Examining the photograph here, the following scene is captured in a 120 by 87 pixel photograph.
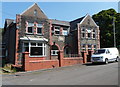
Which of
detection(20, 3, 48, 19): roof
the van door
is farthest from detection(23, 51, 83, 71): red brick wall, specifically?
detection(20, 3, 48, 19): roof

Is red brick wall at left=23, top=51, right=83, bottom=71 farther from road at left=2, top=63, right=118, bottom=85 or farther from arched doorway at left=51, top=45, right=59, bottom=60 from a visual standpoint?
arched doorway at left=51, top=45, right=59, bottom=60

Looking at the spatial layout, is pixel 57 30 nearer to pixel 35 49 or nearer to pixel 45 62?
pixel 35 49

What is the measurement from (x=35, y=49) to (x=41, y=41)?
1.53m

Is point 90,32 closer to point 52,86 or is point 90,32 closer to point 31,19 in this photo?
point 31,19

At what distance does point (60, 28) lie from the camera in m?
27.2

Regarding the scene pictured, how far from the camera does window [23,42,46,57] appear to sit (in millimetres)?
20953

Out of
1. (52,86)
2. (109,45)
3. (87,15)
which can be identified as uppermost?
(87,15)

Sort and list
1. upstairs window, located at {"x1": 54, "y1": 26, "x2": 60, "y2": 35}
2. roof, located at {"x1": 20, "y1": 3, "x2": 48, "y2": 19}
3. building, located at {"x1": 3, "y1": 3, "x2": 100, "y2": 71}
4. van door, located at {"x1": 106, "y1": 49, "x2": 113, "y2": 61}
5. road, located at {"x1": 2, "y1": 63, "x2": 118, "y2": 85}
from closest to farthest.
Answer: road, located at {"x1": 2, "y1": 63, "x2": 118, "y2": 85}
building, located at {"x1": 3, "y1": 3, "x2": 100, "y2": 71}
van door, located at {"x1": 106, "y1": 49, "x2": 113, "y2": 61}
roof, located at {"x1": 20, "y1": 3, "x2": 48, "y2": 19}
upstairs window, located at {"x1": 54, "y1": 26, "x2": 60, "y2": 35}

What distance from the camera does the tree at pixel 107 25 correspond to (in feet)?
132

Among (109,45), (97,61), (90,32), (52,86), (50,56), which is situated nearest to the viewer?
(52,86)

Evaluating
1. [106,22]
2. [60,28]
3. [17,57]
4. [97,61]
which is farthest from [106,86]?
[106,22]

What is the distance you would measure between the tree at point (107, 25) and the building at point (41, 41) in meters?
14.0

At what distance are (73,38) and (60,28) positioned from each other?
10.8ft

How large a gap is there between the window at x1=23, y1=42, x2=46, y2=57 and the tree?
24.4 m
